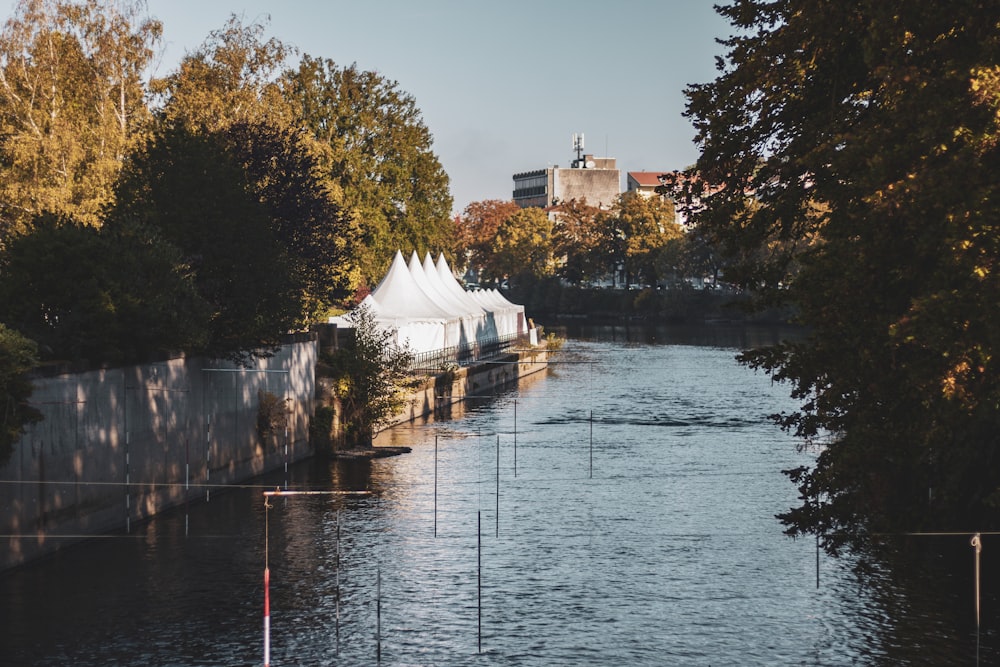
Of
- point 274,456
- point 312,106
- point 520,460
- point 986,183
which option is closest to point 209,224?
point 274,456

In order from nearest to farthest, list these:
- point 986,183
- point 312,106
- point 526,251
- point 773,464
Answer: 1. point 986,183
2. point 773,464
3. point 312,106
4. point 526,251

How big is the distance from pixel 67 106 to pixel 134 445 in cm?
3279

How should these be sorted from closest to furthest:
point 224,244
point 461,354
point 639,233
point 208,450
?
point 208,450 < point 224,244 < point 461,354 < point 639,233

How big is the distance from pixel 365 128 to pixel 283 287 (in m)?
52.3

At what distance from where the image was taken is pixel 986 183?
1594cm

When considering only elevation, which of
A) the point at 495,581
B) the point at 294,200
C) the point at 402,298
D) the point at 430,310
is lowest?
the point at 495,581

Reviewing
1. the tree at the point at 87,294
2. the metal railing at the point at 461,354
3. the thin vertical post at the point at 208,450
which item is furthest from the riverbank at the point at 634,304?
the tree at the point at 87,294

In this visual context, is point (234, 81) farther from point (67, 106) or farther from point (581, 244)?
point (581, 244)

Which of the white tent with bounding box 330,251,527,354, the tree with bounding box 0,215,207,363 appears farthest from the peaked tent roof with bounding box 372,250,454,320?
the tree with bounding box 0,215,207,363

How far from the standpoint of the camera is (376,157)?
301 feet

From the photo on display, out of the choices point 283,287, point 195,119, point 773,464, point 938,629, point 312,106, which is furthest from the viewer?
point 312,106

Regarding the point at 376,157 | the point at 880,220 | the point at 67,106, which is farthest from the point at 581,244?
the point at 880,220

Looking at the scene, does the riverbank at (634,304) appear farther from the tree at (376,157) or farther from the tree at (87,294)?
the tree at (87,294)

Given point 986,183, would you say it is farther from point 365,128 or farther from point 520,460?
point 365,128
